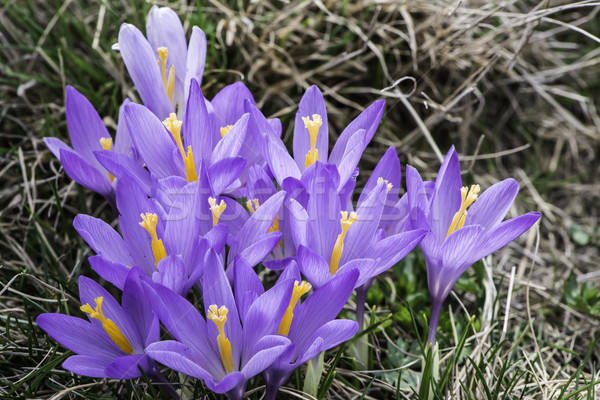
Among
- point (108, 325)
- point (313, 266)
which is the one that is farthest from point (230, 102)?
point (108, 325)

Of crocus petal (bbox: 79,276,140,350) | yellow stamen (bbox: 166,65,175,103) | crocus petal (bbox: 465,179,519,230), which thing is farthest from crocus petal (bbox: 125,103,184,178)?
crocus petal (bbox: 465,179,519,230)

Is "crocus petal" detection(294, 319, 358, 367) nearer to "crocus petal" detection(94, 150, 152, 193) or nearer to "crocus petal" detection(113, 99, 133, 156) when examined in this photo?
"crocus petal" detection(94, 150, 152, 193)

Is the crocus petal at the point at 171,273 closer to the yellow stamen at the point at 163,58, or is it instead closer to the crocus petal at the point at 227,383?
the crocus petal at the point at 227,383

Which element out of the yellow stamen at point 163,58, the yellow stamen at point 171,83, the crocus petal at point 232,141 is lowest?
the crocus petal at point 232,141

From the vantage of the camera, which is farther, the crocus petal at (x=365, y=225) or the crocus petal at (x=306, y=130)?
the crocus petal at (x=306, y=130)

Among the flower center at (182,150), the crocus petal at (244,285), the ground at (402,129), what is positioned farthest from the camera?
the ground at (402,129)

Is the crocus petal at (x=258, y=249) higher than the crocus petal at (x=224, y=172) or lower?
lower

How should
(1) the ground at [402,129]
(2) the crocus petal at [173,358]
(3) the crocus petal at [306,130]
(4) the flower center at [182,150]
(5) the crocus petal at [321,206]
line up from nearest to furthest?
(2) the crocus petal at [173,358]
(5) the crocus petal at [321,206]
(4) the flower center at [182,150]
(3) the crocus petal at [306,130]
(1) the ground at [402,129]

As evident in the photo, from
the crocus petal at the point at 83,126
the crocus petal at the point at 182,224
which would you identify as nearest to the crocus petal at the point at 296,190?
the crocus petal at the point at 182,224
